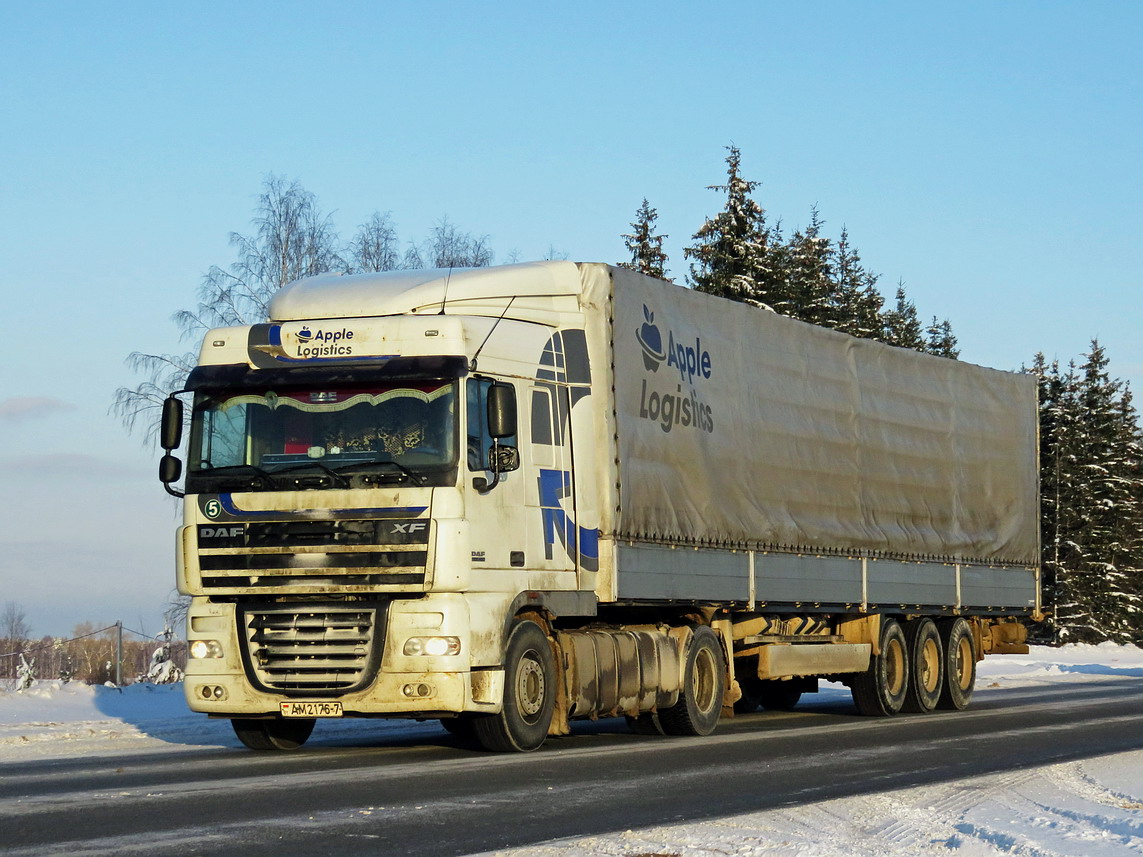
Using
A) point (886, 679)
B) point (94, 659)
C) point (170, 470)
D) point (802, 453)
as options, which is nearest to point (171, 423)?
point (170, 470)

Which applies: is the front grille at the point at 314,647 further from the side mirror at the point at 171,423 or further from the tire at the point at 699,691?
the tire at the point at 699,691

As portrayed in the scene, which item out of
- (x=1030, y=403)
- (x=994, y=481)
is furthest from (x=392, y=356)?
(x=1030, y=403)

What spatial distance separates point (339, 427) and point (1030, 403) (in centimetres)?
1458

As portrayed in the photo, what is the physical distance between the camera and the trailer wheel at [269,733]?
1480 centimetres

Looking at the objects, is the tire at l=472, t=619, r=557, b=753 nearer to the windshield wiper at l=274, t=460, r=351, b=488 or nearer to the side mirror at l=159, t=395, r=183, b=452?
the windshield wiper at l=274, t=460, r=351, b=488

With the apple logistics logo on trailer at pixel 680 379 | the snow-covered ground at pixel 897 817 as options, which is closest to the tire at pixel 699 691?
the apple logistics logo on trailer at pixel 680 379

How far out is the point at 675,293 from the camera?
16.6 m

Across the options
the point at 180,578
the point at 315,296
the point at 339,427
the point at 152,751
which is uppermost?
the point at 315,296

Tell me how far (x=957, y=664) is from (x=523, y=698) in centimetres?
1011

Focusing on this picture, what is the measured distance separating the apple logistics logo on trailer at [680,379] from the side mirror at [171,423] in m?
4.30

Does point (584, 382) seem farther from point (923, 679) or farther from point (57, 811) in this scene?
point (923, 679)

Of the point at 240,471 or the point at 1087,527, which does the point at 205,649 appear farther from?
the point at 1087,527

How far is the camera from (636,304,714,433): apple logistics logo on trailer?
15.8m

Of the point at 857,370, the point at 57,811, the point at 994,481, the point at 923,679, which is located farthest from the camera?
the point at 994,481
